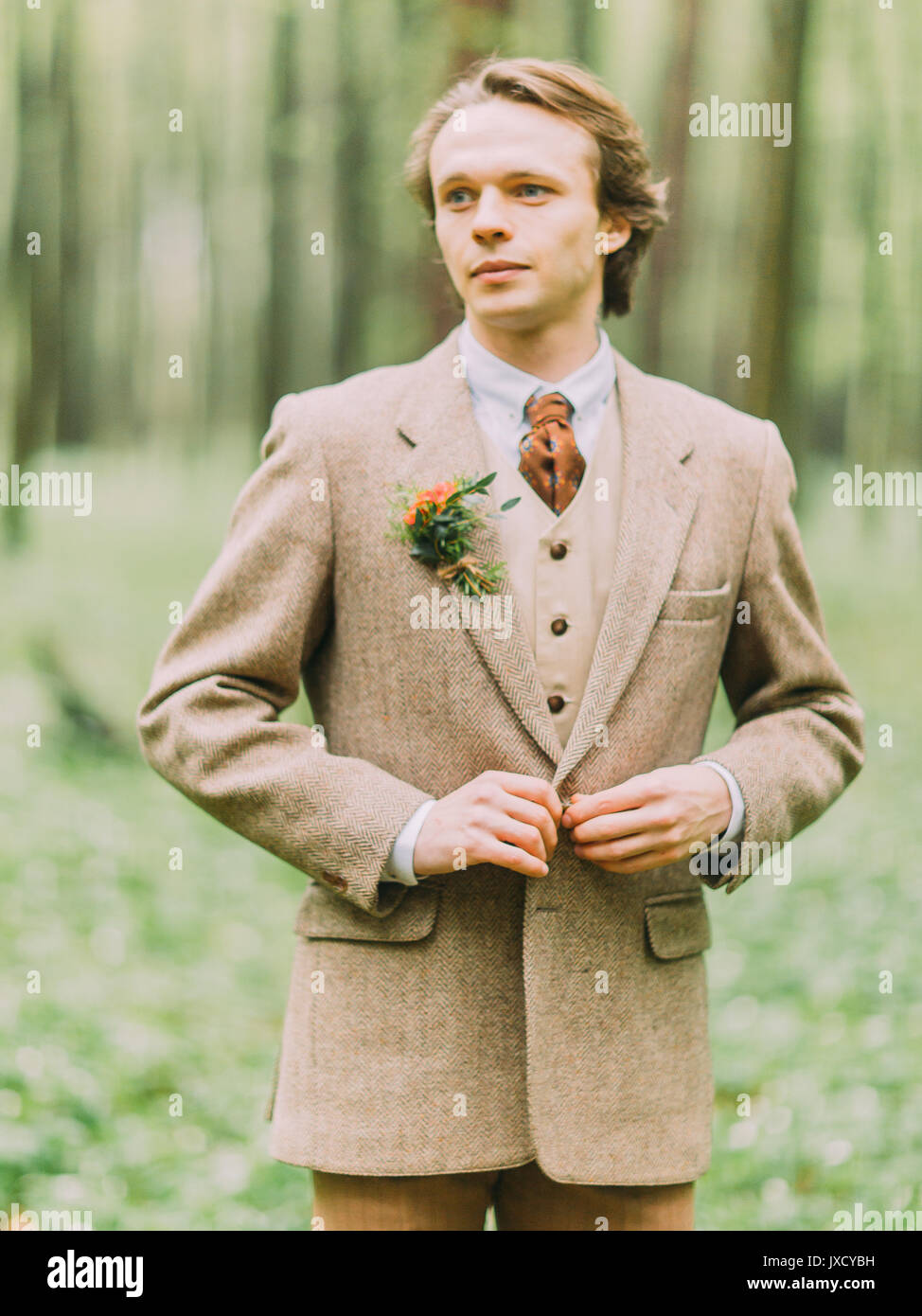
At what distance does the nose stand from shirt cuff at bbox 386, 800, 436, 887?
0.96m

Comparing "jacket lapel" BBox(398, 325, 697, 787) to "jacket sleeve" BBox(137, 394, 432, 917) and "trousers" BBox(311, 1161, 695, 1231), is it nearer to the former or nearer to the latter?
"jacket sleeve" BBox(137, 394, 432, 917)

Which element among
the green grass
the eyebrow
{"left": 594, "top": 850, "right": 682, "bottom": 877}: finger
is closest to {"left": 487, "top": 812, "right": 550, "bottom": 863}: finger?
{"left": 594, "top": 850, "right": 682, "bottom": 877}: finger

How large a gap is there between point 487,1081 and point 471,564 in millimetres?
858

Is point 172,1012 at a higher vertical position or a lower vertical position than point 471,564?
lower

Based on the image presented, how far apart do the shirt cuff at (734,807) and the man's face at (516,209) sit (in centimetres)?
83

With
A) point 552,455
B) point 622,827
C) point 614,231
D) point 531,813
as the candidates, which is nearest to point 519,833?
point 531,813

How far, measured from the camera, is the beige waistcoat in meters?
2.21

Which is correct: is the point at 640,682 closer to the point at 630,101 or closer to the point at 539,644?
the point at 539,644

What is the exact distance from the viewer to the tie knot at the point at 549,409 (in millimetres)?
2287

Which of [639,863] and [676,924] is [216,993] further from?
[639,863]

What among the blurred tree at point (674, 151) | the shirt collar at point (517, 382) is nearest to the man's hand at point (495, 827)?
the shirt collar at point (517, 382)

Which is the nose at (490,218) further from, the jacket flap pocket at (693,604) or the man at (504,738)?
the jacket flap pocket at (693,604)

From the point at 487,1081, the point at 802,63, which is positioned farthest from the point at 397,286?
the point at 487,1081

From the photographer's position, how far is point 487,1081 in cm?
219
